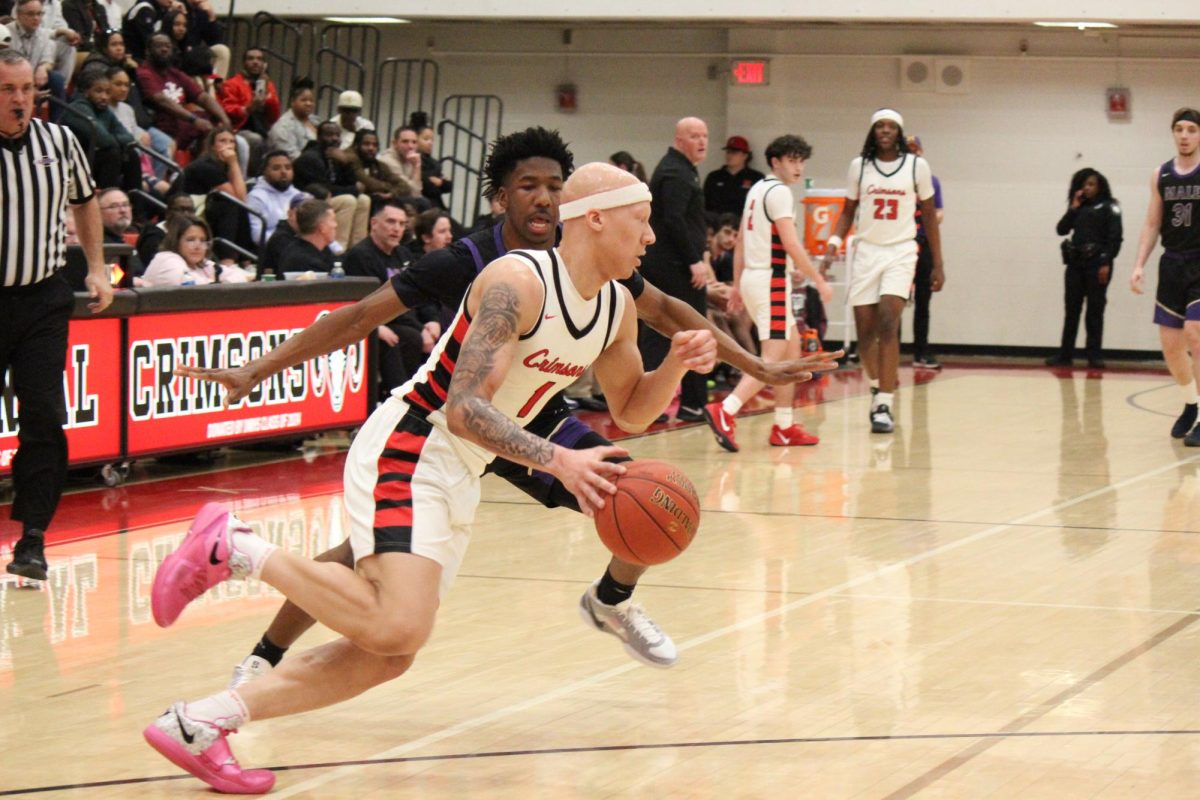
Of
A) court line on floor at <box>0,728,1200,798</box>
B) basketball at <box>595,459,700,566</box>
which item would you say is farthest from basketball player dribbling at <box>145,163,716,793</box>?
court line on floor at <box>0,728,1200,798</box>

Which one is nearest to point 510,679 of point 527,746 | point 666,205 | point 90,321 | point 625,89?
point 527,746

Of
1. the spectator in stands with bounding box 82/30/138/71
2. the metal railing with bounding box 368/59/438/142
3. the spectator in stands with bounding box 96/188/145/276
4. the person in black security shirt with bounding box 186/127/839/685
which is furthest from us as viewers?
the metal railing with bounding box 368/59/438/142

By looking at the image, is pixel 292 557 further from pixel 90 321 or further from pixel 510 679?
pixel 90 321

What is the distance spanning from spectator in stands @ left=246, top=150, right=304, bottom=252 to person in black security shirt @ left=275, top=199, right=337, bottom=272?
7.33 ft

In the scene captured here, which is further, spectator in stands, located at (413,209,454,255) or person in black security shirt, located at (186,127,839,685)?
spectator in stands, located at (413,209,454,255)

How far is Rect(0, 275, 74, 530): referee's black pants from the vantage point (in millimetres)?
6691

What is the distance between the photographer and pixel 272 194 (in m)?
14.3

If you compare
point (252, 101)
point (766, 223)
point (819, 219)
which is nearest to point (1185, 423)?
point (766, 223)

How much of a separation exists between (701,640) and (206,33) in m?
12.9

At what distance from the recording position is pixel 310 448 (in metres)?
11.1

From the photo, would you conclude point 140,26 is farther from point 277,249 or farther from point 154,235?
point 277,249

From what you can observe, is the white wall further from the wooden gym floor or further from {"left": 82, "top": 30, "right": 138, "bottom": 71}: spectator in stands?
the wooden gym floor

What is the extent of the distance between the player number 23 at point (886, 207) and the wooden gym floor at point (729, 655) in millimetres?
2732

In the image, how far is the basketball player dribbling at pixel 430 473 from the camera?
4195mm
